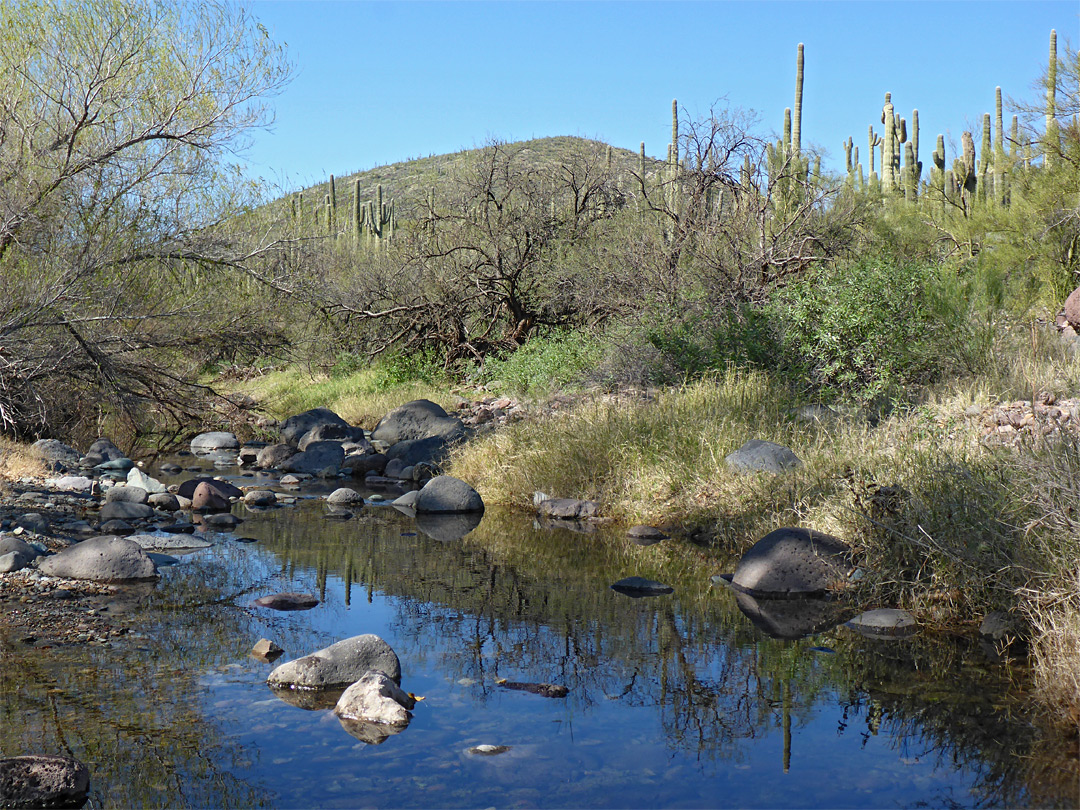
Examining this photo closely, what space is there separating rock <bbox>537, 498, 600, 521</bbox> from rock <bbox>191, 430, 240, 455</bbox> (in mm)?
7540

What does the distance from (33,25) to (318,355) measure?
950 cm

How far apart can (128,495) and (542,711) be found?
711cm

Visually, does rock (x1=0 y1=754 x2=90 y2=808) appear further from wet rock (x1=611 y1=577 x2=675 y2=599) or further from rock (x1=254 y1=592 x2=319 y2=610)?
wet rock (x1=611 y1=577 x2=675 y2=599)

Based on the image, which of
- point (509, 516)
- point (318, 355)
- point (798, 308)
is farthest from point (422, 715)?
point (318, 355)

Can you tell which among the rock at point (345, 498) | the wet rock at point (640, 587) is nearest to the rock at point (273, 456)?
the rock at point (345, 498)

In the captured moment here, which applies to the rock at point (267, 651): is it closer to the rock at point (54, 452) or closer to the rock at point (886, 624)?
the rock at point (886, 624)

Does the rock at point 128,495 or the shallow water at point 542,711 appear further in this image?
the rock at point 128,495

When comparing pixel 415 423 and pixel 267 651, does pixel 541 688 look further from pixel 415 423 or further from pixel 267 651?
pixel 415 423

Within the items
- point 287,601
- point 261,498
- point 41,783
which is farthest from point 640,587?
point 261,498

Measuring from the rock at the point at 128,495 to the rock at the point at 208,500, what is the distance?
0.51 meters

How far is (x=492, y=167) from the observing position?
18.2 meters

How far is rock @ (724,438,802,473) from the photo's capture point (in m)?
8.43

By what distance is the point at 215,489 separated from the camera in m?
10.5

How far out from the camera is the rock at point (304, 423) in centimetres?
1548
